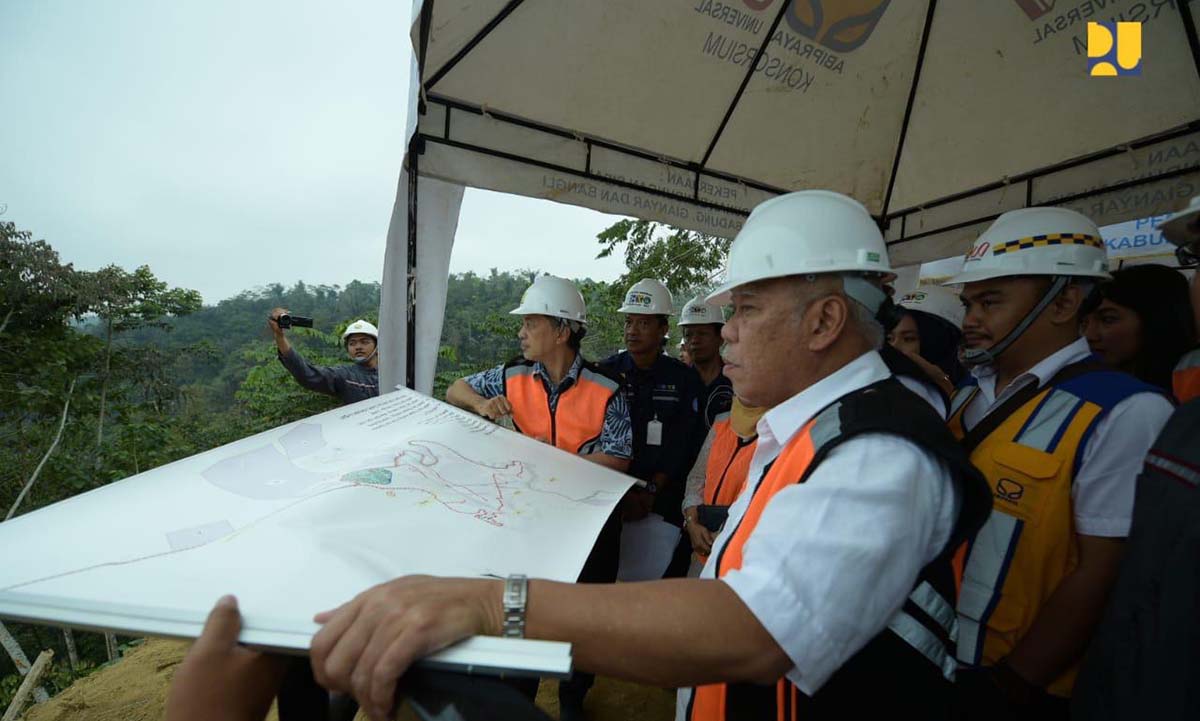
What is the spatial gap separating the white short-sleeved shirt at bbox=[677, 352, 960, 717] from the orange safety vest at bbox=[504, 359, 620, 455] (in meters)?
2.15

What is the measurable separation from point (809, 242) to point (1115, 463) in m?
1.24

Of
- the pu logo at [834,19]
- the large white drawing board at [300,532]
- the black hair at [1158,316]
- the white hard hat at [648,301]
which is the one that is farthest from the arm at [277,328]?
the black hair at [1158,316]

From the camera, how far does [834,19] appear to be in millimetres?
3082

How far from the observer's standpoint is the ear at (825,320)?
1206 millimetres

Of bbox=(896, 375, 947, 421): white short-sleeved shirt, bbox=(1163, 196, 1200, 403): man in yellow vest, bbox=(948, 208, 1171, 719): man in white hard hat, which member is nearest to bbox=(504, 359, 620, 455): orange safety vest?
bbox=(896, 375, 947, 421): white short-sleeved shirt

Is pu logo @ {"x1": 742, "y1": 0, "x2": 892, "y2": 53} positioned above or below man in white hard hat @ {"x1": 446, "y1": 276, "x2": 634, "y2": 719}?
above

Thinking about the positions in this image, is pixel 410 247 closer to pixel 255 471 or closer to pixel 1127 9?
pixel 255 471

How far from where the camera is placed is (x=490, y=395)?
3.29 meters

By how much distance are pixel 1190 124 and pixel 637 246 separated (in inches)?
358

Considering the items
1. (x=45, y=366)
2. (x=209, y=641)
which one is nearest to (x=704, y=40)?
(x=209, y=641)

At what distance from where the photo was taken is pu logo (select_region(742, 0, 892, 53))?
299 cm

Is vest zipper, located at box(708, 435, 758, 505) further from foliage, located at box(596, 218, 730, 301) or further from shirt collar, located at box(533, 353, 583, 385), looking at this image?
foliage, located at box(596, 218, 730, 301)

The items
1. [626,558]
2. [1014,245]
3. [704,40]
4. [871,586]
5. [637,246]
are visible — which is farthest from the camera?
[637,246]

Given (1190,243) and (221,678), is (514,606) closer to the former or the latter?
(221,678)
